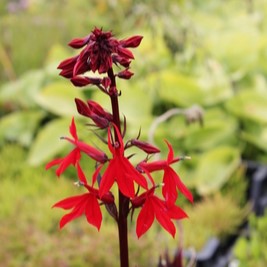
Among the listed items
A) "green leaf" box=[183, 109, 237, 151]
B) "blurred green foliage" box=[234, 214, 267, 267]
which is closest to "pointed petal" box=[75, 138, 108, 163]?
"blurred green foliage" box=[234, 214, 267, 267]

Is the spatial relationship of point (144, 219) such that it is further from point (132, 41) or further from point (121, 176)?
point (132, 41)

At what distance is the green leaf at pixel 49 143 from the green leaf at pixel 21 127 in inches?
7.7

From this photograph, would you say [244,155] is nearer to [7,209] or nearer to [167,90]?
[167,90]

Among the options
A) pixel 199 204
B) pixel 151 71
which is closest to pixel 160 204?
pixel 199 204

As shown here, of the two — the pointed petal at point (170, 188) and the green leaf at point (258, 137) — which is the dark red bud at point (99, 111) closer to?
the pointed petal at point (170, 188)

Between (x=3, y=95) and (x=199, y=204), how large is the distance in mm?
1862

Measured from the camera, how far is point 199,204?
332 cm

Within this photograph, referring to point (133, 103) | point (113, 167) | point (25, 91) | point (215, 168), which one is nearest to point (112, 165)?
point (113, 167)

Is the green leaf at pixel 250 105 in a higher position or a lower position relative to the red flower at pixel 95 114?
higher

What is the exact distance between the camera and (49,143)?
4117 millimetres

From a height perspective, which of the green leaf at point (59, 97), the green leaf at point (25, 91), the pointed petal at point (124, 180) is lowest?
the pointed petal at point (124, 180)

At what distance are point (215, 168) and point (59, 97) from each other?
3.73 feet

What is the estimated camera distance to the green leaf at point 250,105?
3.79 meters

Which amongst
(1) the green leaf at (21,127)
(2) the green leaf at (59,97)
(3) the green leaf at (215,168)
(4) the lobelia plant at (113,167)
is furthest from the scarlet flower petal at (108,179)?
(1) the green leaf at (21,127)
